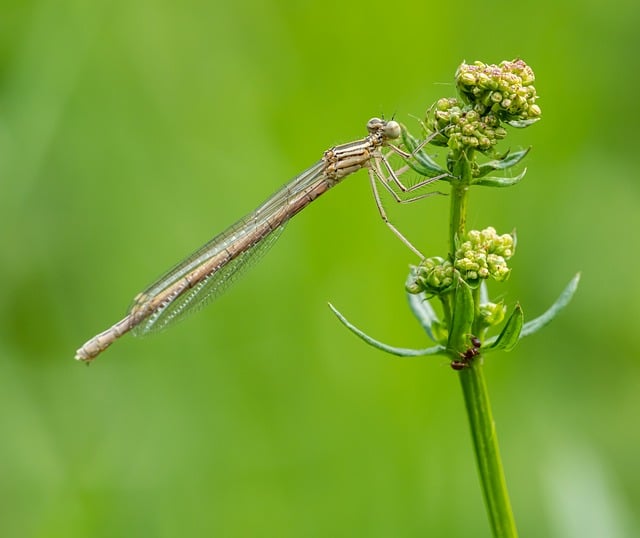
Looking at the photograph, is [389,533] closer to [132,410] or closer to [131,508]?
[131,508]

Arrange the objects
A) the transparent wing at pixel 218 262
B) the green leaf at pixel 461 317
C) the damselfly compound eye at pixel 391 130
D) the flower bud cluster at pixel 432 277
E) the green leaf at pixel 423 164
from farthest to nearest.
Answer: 1. the transparent wing at pixel 218 262
2. the damselfly compound eye at pixel 391 130
3. the green leaf at pixel 423 164
4. the flower bud cluster at pixel 432 277
5. the green leaf at pixel 461 317

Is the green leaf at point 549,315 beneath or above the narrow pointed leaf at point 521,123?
beneath

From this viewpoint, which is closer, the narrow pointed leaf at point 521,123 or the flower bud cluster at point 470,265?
the flower bud cluster at point 470,265

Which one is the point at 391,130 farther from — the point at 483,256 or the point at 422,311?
the point at 483,256

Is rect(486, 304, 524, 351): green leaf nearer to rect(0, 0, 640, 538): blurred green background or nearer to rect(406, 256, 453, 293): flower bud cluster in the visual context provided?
rect(406, 256, 453, 293): flower bud cluster

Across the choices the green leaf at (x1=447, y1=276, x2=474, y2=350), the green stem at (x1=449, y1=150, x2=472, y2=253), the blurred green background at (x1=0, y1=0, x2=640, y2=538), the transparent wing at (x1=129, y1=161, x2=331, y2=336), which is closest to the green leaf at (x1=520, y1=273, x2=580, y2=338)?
the green leaf at (x1=447, y1=276, x2=474, y2=350)

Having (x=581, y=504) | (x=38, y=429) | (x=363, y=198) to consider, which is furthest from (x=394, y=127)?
(x=38, y=429)

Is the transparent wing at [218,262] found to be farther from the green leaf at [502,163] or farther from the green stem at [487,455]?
the green stem at [487,455]

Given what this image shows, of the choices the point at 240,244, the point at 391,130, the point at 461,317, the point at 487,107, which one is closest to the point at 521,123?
the point at 487,107

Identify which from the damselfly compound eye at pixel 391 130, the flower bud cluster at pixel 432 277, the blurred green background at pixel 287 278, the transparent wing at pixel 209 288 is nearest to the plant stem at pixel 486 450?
the flower bud cluster at pixel 432 277
